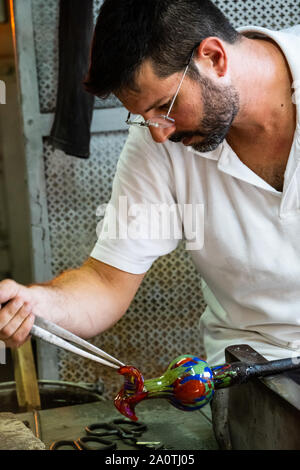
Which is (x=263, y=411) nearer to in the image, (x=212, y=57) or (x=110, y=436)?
(x=110, y=436)

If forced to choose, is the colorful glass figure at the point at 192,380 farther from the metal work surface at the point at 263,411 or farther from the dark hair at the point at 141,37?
the dark hair at the point at 141,37

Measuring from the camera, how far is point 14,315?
1.51 metres

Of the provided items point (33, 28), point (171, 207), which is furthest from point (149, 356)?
point (33, 28)

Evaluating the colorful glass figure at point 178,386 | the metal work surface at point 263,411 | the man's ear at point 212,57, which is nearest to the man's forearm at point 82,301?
the colorful glass figure at point 178,386

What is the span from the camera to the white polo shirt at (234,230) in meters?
1.77

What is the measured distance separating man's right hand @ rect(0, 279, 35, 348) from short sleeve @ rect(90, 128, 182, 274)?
1.31 ft

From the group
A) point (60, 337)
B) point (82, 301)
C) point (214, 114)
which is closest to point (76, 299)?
point (82, 301)

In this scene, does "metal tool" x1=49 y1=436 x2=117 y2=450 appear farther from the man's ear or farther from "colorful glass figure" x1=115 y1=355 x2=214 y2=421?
the man's ear

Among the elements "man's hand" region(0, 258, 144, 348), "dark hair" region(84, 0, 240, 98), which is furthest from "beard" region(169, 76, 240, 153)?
"man's hand" region(0, 258, 144, 348)

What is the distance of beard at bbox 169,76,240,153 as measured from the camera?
161cm

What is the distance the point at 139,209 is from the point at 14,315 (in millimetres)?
585
